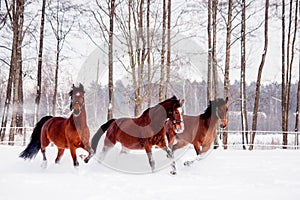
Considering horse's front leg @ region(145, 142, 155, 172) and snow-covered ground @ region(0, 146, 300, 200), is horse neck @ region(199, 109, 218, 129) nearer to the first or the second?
snow-covered ground @ region(0, 146, 300, 200)

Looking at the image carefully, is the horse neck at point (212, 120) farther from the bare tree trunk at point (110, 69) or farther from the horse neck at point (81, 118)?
the bare tree trunk at point (110, 69)

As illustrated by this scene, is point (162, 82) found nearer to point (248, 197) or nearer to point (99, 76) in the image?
point (99, 76)

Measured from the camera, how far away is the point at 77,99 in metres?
5.62

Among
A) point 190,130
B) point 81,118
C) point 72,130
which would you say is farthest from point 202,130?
point 72,130

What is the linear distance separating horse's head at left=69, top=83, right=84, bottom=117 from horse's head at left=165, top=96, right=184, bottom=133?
1563 mm

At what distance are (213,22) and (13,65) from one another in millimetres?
10151

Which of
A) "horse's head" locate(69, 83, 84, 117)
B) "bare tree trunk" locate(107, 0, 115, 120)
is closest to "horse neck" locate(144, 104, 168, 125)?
"horse's head" locate(69, 83, 84, 117)

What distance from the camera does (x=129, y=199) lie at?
439cm

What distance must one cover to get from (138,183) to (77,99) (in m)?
→ 1.77

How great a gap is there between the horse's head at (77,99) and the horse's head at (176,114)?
1.56 m

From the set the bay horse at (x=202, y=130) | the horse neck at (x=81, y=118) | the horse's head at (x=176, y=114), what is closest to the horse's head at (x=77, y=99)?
the horse neck at (x=81, y=118)

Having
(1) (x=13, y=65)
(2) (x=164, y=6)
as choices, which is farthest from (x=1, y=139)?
(2) (x=164, y=6)

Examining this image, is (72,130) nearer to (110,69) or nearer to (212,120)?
(212,120)

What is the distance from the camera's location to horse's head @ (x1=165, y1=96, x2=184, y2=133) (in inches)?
229
